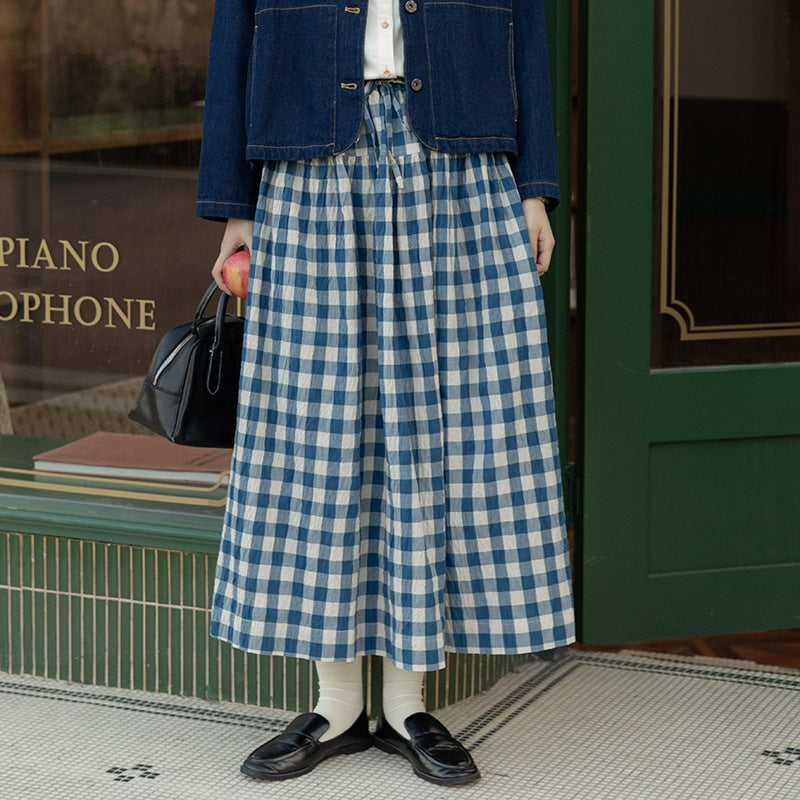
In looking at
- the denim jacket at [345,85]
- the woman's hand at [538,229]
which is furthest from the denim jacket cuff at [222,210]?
the woman's hand at [538,229]

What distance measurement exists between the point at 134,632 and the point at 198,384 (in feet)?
1.83

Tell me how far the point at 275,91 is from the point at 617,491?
3.18ft

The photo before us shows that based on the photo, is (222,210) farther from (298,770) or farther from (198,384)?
(298,770)

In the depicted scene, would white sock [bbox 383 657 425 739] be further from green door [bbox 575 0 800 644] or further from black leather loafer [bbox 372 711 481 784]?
green door [bbox 575 0 800 644]

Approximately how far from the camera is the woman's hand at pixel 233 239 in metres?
1.82

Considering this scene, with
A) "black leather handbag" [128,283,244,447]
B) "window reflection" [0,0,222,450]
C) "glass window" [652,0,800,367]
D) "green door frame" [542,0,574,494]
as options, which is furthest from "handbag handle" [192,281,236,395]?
"glass window" [652,0,800,367]

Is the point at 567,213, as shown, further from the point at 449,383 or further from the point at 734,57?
the point at 449,383

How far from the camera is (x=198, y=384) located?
1814mm

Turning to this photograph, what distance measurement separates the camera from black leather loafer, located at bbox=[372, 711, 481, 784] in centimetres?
180

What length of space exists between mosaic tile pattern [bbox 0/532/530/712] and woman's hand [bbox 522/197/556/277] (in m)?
A: 0.70

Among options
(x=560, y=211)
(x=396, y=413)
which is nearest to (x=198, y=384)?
(x=396, y=413)

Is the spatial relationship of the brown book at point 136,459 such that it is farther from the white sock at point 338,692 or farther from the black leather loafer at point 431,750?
the black leather loafer at point 431,750

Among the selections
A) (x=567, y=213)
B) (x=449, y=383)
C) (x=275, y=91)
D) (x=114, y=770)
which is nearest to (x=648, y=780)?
(x=449, y=383)

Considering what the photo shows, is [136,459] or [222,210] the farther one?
[136,459]
